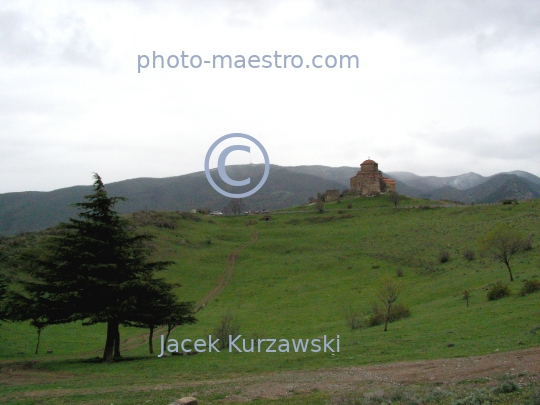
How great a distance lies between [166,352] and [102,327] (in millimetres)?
14811

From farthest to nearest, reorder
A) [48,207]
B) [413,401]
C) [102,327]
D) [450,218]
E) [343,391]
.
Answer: [48,207] < [450,218] < [102,327] < [343,391] < [413,401]

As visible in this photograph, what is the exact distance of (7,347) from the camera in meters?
25.0

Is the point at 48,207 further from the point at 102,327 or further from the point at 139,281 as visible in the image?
the point at 139,281

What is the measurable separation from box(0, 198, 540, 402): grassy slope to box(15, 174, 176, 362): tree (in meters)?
2.37

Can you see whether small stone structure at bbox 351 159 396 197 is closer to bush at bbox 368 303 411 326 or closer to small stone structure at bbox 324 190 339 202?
small stone structure at bbox 324 190 339 202

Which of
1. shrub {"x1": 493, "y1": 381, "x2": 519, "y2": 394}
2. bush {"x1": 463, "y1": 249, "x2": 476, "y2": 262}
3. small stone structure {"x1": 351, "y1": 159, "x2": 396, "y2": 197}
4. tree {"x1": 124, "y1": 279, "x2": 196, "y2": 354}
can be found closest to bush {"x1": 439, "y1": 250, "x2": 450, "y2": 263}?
bush {"x1": 463, "y1": 249, "x2": 476, "y2": 262}

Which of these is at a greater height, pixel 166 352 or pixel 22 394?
pixel 22 394

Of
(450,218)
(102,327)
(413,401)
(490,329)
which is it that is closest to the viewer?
(413,401)

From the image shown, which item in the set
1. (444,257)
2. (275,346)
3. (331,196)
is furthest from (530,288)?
(331,196)

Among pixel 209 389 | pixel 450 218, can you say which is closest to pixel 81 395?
pixel 209 389

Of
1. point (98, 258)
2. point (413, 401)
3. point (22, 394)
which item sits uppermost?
point (98, 258)

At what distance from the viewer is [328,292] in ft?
136

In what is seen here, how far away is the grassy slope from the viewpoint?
1708cm

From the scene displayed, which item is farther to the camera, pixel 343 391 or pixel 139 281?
pixel 139 281
